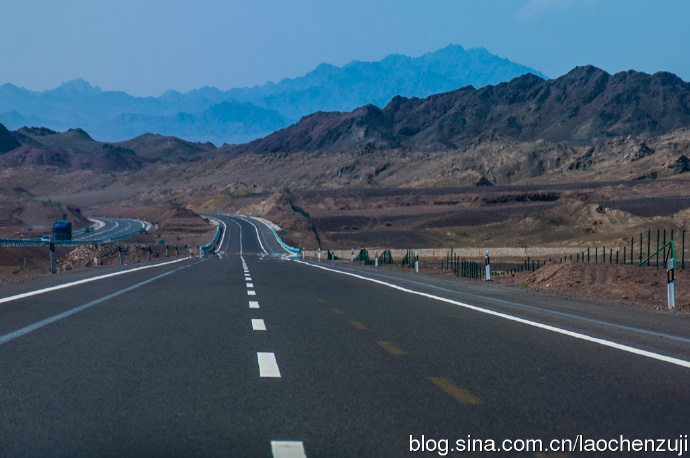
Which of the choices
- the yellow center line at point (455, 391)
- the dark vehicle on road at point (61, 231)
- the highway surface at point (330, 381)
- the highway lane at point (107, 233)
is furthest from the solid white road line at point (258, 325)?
the dark vehicle on road at point (61, 231)

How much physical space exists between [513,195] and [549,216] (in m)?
35.3

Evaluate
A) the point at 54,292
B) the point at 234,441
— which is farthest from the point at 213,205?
the point at 234,441

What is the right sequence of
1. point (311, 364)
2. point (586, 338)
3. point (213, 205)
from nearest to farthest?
point (311, 364) → point (586, 338) → point (213, 205)

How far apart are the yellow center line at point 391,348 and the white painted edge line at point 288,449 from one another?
11.3 feet

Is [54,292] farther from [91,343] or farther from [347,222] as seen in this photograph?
[347,222]

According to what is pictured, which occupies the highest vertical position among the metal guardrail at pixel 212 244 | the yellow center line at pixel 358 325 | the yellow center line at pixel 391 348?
the yellow center line at pixel 391 348

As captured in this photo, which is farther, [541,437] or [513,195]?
[513,195]

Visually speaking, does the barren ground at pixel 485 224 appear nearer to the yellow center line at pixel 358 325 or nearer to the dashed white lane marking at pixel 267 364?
the yellow center line at pixel 358 325

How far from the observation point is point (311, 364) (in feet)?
23.8

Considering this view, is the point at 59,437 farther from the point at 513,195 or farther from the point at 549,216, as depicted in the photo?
the point at 513,195

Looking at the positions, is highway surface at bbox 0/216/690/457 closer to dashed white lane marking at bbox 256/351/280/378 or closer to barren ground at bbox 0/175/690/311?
dashed white lane marking at bbox 256/351/280/378

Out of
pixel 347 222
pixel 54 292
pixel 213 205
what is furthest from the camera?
pixel 213 205

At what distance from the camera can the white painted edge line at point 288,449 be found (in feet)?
14.5

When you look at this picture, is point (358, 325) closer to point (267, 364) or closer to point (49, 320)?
point (267, 364)
